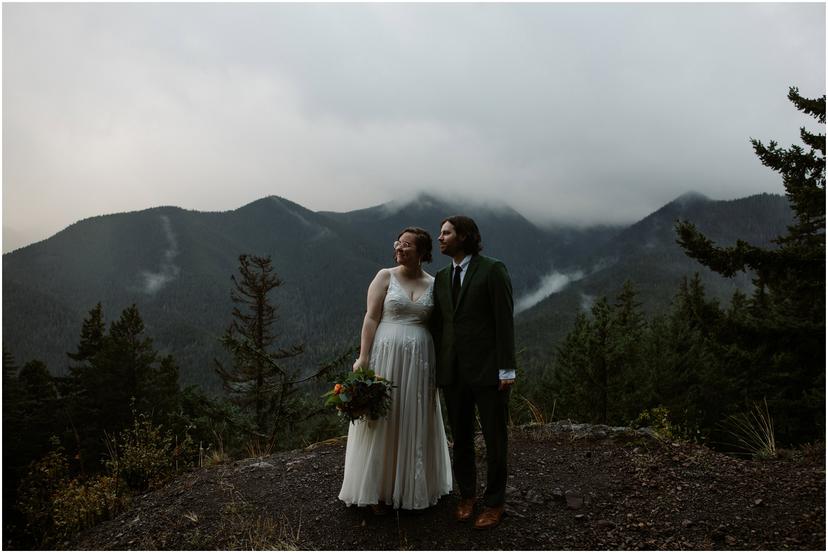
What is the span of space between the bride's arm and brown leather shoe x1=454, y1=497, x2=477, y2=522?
4.52 feet

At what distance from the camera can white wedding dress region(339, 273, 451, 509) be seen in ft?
14.7

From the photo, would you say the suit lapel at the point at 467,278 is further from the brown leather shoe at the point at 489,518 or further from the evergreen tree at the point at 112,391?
the evergreen tree at the point at 112,391

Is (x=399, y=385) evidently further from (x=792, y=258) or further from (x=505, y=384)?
(x=792, y=258)

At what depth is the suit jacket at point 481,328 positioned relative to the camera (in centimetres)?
411

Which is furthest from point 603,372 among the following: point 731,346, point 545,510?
point 545,510

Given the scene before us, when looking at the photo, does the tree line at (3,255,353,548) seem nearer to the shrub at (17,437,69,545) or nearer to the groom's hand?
the shrub at (17,437,69,545)

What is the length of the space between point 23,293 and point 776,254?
197 meters

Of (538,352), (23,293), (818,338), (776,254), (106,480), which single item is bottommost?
(538,352)

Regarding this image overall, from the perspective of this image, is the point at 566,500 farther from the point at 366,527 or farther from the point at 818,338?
the point at 818,338

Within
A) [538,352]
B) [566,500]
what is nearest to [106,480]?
[566,500]

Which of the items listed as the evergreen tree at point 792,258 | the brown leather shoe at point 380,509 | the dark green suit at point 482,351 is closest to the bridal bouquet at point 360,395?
the dark green suit at point 482,351

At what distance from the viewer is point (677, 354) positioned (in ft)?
80.4

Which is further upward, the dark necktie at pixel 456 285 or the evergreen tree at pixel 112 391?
the dark necktie at pixel 456 285

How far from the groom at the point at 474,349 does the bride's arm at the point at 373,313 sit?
0.44 meters
